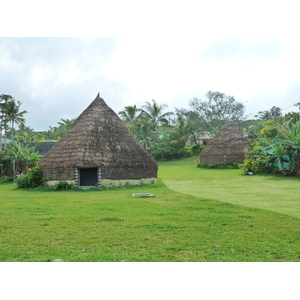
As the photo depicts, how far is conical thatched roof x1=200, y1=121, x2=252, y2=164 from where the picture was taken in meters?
30.6

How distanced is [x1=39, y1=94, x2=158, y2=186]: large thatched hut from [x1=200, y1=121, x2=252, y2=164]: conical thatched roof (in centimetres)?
1393

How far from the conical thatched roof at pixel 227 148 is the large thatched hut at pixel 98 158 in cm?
1393

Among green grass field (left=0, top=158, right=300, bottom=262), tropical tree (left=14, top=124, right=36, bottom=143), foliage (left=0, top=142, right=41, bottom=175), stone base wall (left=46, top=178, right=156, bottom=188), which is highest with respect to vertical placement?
tropical tree (left=14, top=124, right=36, bottom=143)

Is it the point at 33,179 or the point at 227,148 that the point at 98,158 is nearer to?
the point at 33,179

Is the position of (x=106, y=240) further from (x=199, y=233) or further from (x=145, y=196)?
(x=145, y=196)

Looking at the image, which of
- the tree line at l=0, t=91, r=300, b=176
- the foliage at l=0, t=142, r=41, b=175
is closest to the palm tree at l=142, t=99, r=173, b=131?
the tree line at l=0, t=91, r=300, b=176

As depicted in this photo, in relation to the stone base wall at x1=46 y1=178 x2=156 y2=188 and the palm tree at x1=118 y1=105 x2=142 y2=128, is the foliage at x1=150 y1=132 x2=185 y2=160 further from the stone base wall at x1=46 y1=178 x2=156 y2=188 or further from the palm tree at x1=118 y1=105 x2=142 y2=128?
the stone base wall at x1=46 y1=178 x2=156 y2=188

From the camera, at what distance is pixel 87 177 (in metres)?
16.8

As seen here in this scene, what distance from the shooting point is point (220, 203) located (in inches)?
A: 407

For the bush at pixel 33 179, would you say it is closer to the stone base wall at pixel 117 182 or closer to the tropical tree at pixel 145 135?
the stone base wall at pixel 117 182

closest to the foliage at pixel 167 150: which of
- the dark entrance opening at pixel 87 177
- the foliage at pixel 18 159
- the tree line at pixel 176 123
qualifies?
the tree line at pixel 176 123

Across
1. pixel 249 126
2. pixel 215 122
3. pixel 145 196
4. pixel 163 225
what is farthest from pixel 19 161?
pixel 249 126

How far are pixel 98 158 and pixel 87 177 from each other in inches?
44.6

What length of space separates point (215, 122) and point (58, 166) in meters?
32.4
